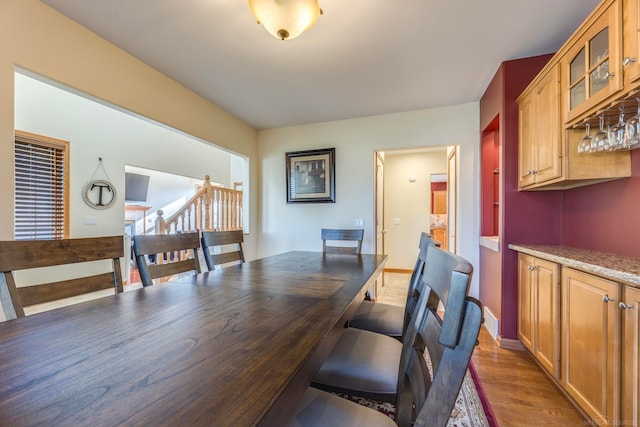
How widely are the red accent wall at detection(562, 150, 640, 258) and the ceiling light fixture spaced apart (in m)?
2.05

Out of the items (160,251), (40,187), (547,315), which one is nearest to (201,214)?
(40,187)

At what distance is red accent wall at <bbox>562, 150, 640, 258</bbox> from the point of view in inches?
62.6

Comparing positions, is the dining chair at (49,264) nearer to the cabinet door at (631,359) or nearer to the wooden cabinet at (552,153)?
the cabinet door at (631,359)

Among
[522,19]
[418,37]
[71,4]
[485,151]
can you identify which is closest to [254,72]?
[71,4]

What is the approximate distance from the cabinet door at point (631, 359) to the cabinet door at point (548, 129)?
951 mm

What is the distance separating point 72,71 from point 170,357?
232cm

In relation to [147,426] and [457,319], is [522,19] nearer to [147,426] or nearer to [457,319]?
[457,319]

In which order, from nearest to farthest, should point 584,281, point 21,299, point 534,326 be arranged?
point 21,299 → point 584,281 → point 534,326

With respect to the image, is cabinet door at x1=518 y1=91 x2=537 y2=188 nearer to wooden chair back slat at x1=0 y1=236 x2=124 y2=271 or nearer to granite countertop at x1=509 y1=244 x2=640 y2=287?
granite countertop at x1=509 y1=244 x2=640 y2=287

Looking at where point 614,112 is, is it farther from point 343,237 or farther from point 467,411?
point 343,237

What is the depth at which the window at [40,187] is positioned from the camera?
10.7 ft

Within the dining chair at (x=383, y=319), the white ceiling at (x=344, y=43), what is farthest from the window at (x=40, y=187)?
the dining chair at (x=383, y=319)

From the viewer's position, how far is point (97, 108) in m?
4.08

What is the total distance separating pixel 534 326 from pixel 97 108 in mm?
5853
